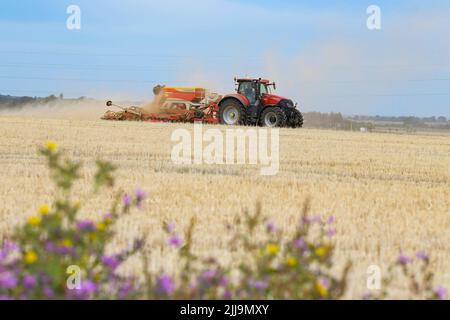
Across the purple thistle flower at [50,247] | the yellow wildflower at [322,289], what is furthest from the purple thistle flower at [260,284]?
the purple thistle flower at [50,247]

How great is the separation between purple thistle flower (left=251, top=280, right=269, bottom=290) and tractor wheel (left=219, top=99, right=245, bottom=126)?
2084 cm

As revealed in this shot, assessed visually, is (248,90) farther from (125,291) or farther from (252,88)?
Result: (125,291)

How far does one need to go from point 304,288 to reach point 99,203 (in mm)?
4371

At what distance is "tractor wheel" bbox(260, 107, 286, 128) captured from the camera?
24484mm

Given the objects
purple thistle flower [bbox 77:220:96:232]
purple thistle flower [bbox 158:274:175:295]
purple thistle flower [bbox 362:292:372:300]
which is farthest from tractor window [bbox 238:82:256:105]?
purple thistle flower [bbox 158:274:175:295]

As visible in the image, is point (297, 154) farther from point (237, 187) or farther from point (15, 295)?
point (15, 295)

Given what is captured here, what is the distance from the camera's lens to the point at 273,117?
24.7 meters

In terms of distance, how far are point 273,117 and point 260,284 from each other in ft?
69.5

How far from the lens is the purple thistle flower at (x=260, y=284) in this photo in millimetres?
3691

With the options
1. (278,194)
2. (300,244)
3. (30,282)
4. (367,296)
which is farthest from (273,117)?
(30,282)

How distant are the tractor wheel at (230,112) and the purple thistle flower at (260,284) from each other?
20.8m

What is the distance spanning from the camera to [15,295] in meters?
3.64

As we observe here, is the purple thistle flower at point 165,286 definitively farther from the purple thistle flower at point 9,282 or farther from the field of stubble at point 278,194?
the field of stubble at point 278,194
